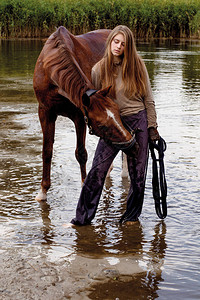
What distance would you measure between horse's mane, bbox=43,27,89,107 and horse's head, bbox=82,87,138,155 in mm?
230

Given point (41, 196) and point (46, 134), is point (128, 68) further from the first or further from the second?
point (41, 196)

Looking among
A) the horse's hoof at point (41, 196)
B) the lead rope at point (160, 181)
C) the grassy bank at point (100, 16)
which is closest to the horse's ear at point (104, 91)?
the lead rope at point (160, 181)

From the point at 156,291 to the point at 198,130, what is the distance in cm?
477

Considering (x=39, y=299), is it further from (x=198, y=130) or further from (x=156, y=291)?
(x=198, y=130)

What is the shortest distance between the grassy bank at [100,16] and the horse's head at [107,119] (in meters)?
21.5

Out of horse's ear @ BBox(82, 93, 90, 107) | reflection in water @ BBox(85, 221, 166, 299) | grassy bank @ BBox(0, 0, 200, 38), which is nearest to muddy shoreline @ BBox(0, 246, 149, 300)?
reflection in water @ BBox(85, 221, 166, 299)

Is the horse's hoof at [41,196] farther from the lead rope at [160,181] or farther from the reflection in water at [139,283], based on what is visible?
the reflection in water at [139,283]

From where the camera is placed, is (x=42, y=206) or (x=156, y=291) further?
(x=42, y=206)

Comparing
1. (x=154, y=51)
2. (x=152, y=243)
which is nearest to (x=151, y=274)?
(x=152, y=243)

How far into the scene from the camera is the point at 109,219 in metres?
4.44

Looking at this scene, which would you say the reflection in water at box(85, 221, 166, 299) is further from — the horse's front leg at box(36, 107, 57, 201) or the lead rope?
the horse's front leg at box(36, 107, 57, 201)

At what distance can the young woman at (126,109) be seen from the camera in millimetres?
3988

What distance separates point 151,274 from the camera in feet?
10.9

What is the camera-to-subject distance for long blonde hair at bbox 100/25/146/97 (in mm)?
3961
